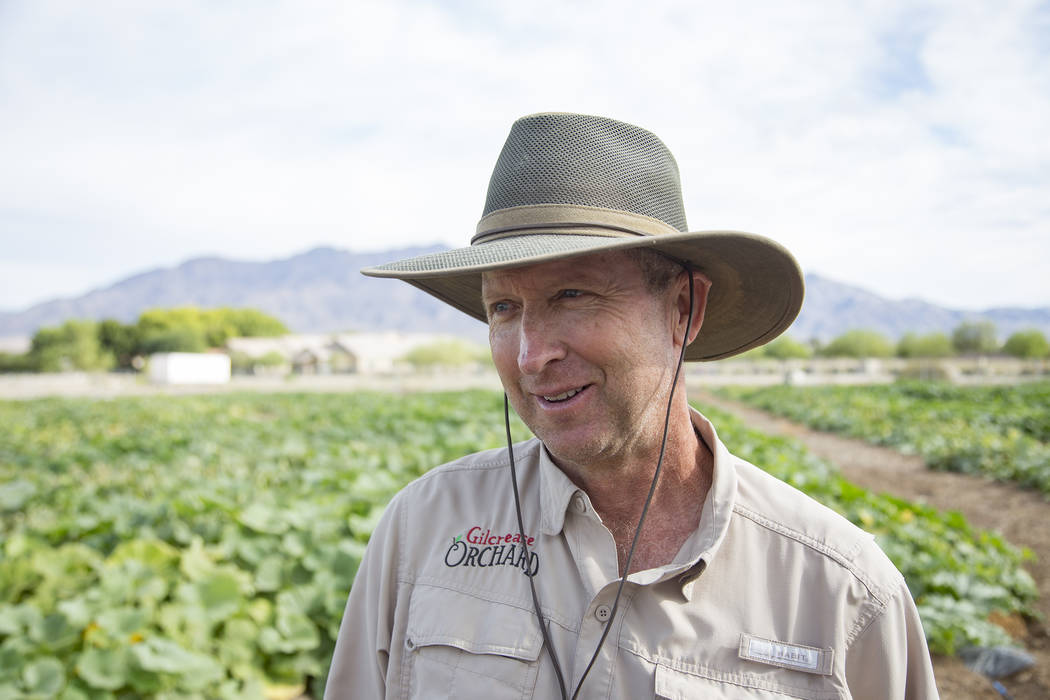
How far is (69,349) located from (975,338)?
354 ft

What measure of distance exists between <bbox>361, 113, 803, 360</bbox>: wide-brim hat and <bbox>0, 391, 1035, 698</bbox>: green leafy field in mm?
2740

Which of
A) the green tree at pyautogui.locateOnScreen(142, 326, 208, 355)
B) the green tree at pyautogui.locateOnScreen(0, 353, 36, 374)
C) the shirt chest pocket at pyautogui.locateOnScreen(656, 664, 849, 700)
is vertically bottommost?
the green tree at pyautogui.locateOnScreen(0, 353, 36, 374)

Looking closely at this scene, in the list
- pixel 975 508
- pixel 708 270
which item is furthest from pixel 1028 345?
pixel 708 270

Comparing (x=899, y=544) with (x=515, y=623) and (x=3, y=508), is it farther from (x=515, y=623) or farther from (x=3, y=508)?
(x=3, y=508)

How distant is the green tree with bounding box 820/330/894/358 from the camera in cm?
9950

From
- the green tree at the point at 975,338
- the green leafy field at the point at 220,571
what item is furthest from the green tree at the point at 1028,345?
the green leafy field at the point at 220,571

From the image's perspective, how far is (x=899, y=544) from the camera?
556cm

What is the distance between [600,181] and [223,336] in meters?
131

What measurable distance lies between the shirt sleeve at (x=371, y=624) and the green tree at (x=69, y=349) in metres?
94.5

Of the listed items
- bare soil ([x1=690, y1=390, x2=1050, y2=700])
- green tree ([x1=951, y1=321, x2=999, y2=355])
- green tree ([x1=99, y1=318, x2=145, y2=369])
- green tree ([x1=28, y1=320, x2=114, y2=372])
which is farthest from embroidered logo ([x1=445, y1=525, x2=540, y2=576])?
green tree ([x1=99, y1=318, x2=145, y2=369])

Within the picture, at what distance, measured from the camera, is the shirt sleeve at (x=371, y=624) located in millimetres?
1654

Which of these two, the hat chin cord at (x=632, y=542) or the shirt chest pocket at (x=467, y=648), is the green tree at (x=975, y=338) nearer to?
→ the hat chin cord at (x=632, y=542)

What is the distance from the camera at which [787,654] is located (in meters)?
1.40

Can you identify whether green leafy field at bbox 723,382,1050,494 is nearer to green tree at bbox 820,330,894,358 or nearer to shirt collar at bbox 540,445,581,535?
shirt collar at bbox 540,445,581,535
